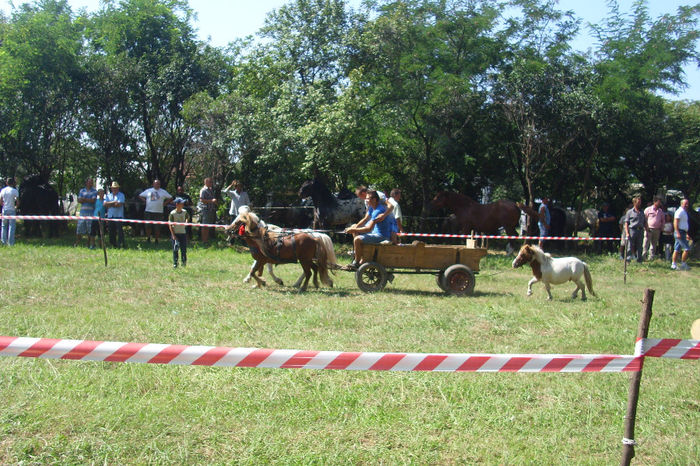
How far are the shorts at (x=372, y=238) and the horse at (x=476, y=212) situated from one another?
25.5ft

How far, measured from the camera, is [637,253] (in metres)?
17.3

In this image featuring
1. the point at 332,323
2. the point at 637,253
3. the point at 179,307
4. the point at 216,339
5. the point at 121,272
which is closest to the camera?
the point at 216,339

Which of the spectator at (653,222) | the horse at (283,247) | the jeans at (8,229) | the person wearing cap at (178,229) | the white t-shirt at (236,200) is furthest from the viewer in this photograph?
the spectator at (653,222)

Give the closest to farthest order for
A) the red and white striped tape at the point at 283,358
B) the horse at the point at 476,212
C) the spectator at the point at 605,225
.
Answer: the red and white striped tape at the point at 283,358
the horse at the point at 476,212
the spectator at the point at 605,225

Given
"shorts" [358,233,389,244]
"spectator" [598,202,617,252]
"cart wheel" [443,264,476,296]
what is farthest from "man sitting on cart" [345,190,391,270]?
"spectator" [598,202,617,252]

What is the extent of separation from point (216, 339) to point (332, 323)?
1.59m

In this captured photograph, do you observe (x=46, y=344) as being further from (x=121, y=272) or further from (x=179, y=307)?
(x=121, y=272)

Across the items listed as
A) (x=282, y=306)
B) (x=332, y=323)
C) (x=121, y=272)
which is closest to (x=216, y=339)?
(x=332, y=323)

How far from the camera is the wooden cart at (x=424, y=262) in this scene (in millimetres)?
10273

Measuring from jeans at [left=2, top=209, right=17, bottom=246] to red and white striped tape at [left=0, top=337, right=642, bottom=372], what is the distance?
45.8ft

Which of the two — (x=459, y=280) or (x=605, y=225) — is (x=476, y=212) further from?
(x=459, y=280)

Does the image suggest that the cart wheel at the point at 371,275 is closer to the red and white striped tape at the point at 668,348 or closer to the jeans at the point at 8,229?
the red and white striped tape at the point at 668,348

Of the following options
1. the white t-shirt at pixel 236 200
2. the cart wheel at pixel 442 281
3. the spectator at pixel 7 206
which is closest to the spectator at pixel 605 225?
the cart wheel at pixel 442 281

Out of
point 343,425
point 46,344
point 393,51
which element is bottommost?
point 343,425
